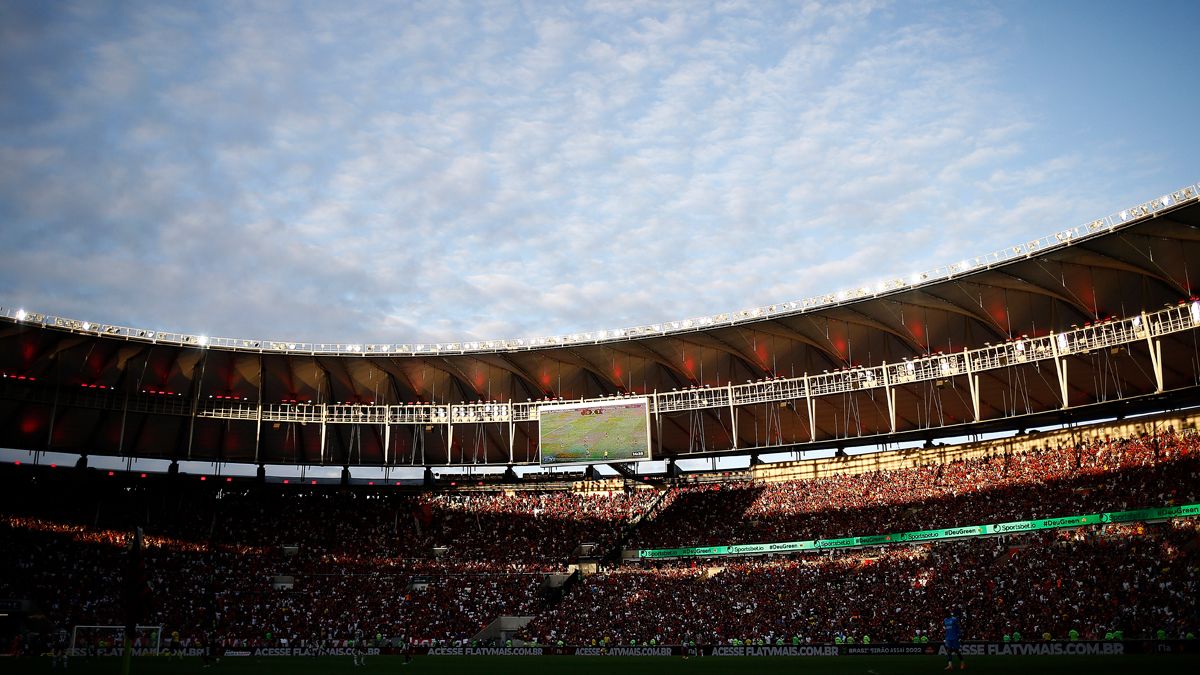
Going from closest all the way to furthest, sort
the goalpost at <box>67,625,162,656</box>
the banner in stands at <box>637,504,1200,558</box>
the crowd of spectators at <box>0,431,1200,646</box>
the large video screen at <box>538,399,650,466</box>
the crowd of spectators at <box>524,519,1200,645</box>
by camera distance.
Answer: the crowd of spectators at <box>524,519,1200,645</box>, the crowd of spectators at <box>0,431,1200,646</box>, the banner in stands at <box>637,504,1200,558</box>, the goalpost at <box>67,625,162,656</box>, the large video screen at <box>538,399,650,466</box>

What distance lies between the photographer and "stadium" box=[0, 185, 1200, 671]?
4112cm

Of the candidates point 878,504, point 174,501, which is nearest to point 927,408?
point 878,504

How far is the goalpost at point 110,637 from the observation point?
145 ft

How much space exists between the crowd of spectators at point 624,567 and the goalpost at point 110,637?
1811 millimetres

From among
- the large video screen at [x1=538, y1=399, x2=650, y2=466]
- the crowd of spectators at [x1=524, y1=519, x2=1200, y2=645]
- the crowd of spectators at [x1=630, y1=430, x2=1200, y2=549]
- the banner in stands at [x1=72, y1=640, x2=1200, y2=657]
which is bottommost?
the banner in stands at [x1=72, y1=640, x2=1200, y2=657]

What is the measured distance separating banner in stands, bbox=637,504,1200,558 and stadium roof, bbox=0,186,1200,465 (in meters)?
6.50

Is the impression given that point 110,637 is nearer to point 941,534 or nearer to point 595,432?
point 595,432

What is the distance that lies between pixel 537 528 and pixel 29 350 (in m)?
33.9

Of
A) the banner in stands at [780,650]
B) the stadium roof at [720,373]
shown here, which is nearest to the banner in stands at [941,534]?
the stadium roof at [720,373]

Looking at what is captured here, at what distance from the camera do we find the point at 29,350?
53656 millimetres

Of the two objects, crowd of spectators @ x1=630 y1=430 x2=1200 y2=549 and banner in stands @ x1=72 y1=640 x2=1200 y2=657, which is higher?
crowd of spectators @ x1=630 y1=430 x2=1200 y2=549

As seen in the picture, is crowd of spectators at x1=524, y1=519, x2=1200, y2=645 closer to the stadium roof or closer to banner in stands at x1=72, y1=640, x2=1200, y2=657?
banner in stands at x1=72, y1=640, x2=1200, y2=657

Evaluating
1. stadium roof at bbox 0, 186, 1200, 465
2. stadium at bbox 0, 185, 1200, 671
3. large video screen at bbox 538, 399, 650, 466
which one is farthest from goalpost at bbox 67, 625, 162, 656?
large video screen at bbox 538, 399, 650, 466

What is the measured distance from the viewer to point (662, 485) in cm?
6538
